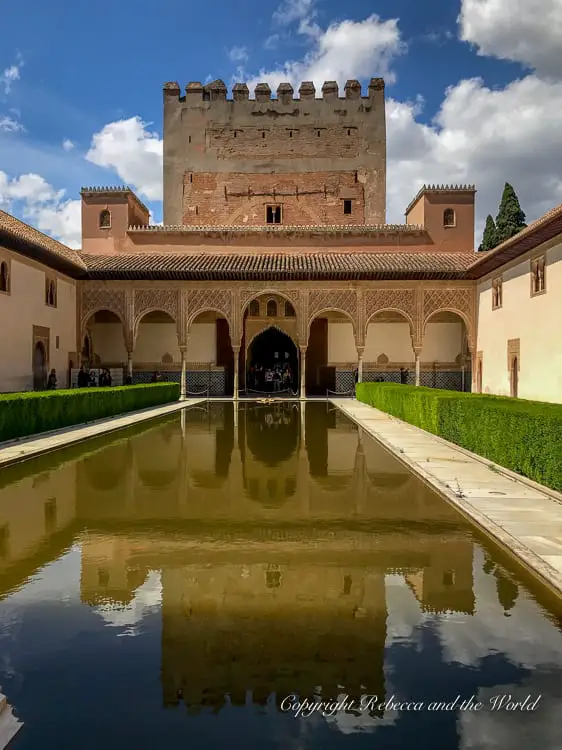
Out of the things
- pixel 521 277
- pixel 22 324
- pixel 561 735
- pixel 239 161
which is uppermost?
pixel 239 161

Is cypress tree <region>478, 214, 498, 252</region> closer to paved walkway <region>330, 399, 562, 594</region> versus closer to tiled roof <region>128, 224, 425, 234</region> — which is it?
tiled roof <region>128, 224, 425, 234</region>

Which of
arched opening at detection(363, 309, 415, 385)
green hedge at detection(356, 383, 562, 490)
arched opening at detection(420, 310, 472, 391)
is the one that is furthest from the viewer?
arched opening at detection(363, 309, 415, 385)

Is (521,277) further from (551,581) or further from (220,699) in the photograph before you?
(220,699)

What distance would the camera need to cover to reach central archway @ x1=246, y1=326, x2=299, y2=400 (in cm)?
3027

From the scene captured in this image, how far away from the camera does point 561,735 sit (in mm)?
2449

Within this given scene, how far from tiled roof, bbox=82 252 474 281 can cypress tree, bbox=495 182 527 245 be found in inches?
440

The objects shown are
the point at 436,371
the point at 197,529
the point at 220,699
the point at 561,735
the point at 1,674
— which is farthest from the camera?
the point at 436,371

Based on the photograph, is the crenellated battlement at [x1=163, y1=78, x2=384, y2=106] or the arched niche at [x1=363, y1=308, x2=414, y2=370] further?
the crenellated battlement at [x1=163, y1=78, x2=384, y2=106]

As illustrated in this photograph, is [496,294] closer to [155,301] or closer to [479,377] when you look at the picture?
[479,377]

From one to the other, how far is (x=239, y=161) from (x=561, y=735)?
32320mm

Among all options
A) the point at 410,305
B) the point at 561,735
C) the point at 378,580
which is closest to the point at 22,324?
the point at 410,305

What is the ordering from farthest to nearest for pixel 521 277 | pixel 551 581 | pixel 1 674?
pixel 521 277 → pixel 551 581 → pixel 1 674

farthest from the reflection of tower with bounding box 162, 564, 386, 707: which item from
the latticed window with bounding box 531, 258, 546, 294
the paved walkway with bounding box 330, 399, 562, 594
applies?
the latticed window with bounding box 531, 258, 546, 294

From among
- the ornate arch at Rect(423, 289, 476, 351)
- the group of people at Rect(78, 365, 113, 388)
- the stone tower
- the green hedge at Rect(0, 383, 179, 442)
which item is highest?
the stone tower
